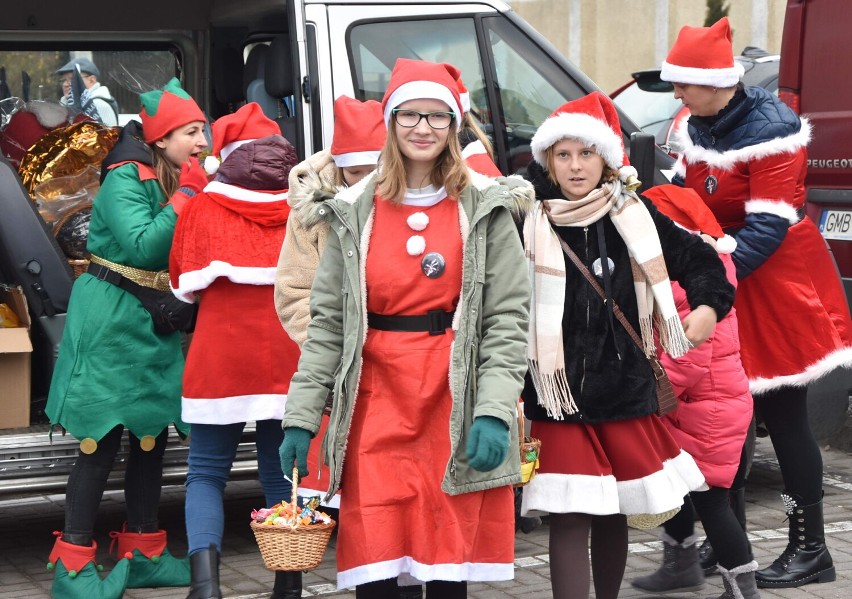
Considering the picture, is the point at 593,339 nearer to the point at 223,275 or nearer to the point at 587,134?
the point at 587,134

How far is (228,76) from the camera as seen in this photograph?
7660 millimetres

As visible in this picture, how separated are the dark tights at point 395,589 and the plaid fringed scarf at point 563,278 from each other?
61 cm

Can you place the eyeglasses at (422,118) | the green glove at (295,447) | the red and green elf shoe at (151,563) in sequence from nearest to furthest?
1. the green glove at (295,447)
2. the eyeglasses at (422,118)
3. the red and green elf shoe at (151,563)

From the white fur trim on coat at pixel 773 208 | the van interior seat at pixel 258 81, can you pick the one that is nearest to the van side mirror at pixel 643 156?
the white fur trim on coat at pixel 773 208

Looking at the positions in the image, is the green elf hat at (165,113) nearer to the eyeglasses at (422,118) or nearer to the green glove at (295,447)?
the eyeglasses at (422,118)

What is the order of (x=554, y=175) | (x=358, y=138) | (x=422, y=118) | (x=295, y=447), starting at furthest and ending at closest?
(x=358, y=138) < (x=554, y=175) < (x=422, y=118) < (x=295, y=447)

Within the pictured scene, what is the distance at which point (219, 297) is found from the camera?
4.95 meters

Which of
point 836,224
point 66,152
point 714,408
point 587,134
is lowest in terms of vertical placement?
point 714,408

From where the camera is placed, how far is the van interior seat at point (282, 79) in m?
6.34

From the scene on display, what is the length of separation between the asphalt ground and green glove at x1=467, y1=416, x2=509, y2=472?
1.70m

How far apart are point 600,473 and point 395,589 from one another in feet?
2.39

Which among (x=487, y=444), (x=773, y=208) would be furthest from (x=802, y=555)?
(x=487, y=444)

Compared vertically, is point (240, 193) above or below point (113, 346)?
above

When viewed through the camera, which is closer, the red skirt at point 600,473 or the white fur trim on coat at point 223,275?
the red skirt at point 600,473
